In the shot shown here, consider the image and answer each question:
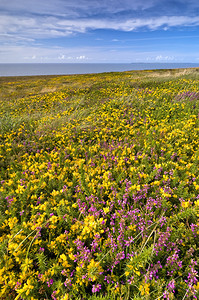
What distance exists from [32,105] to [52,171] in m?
10.3

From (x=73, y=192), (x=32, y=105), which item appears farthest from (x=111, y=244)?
(x=32, y=105)

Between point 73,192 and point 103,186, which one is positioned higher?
point 103,186

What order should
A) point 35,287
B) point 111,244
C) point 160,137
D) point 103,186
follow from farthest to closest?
1. point 160,137
2. point 103,186
3. point 111,244
4. point 35,287

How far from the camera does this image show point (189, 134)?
485cm

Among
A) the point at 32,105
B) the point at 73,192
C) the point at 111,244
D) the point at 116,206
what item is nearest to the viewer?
the point at 111,244

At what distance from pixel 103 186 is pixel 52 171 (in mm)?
1221

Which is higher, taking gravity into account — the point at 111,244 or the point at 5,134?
the point at 5,134

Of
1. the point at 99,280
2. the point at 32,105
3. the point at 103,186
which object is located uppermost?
the point at 32,105

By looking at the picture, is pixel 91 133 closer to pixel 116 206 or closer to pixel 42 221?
pixel 116 206

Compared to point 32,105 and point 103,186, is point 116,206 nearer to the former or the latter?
point 103,186

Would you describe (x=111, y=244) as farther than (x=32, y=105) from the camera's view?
No

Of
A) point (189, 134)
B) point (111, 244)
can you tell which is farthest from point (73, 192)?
point (189, 134)

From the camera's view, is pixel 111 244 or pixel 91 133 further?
pixel 91 133

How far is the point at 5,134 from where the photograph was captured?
18.6 ft
